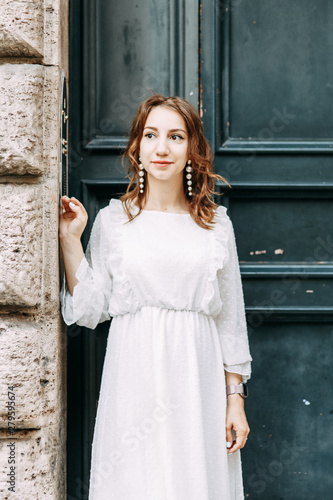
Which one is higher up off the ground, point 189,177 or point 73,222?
point 189,177

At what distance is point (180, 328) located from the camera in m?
2.00

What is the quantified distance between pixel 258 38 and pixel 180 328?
1156mm

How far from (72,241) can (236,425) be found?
2.61 ft

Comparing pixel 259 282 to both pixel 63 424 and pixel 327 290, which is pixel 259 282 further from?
pixel 63 424

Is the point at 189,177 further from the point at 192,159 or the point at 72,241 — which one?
the point at 72,241

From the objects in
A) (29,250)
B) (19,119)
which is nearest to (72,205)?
(29,250)

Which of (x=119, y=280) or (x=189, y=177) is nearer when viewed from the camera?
(x=119, y=280)

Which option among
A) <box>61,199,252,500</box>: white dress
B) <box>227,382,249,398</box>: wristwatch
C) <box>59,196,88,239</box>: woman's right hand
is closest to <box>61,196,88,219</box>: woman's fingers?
<box>59,196,88,239</box>: woman's right hand

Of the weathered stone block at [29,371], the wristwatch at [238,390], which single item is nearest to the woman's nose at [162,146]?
the weathered stone block at [29,371]

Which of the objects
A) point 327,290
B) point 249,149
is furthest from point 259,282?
point 249,149

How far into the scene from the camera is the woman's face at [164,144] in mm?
2025

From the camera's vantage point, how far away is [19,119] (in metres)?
1.94

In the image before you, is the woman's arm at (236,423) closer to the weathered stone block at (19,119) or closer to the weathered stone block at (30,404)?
the weathered stone block at (30,404)

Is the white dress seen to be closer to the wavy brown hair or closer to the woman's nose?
the wavy brown hair
